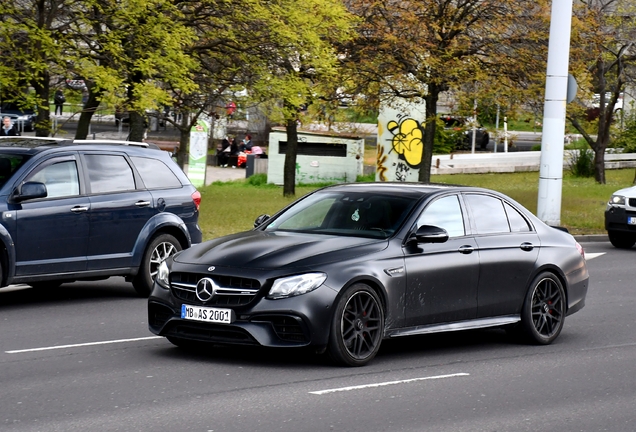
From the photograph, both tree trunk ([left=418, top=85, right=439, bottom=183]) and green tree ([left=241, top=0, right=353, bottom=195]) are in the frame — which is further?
tree trunk ([left=418, top=85, right=439, bottom=183])

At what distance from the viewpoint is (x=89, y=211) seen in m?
12.7

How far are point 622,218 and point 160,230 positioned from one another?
11.0m

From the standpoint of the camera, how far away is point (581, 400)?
841 cm

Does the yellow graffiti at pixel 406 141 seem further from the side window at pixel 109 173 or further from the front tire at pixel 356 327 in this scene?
the front tire at pixel 356 327

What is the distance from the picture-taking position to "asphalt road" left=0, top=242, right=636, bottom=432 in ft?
24.0

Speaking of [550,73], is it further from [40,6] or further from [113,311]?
[113,311]

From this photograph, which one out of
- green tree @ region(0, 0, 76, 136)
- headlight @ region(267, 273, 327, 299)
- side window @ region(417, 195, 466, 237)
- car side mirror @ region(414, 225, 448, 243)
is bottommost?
headlight @ region(267, 273, 327, 299)

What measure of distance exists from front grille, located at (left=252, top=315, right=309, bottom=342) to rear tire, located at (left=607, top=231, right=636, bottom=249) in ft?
47.1

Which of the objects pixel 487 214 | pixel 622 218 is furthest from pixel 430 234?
pixel 622 218

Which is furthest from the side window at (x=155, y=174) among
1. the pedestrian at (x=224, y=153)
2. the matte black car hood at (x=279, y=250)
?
the pedestrian at (x=224, y=153)

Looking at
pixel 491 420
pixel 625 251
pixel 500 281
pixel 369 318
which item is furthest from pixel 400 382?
pixel 625 251

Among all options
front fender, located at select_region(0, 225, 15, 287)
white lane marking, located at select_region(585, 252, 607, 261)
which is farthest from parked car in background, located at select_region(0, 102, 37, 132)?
front fender, located at select_region(0, 225, 15, 287)

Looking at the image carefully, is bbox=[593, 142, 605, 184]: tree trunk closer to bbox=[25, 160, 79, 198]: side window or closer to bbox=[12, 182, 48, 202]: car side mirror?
bbox=[25, 160, 79, 198]: side window

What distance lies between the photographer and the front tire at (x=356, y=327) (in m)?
8.87
